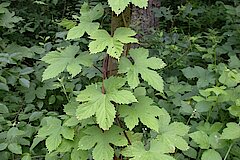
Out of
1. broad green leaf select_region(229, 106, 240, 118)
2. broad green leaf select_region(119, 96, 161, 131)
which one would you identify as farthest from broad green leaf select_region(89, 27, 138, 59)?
broad green leaf select_region(229, 106, 240, 118)

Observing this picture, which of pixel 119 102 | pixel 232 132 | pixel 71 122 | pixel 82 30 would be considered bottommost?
pixel 232 132

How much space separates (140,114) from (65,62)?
0.44 metres

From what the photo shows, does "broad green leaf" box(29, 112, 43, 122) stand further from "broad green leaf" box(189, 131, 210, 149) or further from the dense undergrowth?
"broad green leaf" box(189, 131, 210, 149)

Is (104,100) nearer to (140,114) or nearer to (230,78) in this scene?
(140,114)

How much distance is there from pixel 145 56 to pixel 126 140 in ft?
1.34

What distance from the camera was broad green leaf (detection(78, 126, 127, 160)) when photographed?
1916mm

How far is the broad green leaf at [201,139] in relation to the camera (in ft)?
7.72

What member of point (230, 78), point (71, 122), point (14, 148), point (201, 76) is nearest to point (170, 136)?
point (71, 122)

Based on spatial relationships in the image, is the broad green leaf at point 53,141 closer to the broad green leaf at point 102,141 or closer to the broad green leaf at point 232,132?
the broad green leaf at point 102,141

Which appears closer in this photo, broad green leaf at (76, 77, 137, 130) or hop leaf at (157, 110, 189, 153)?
broad green leaf at (76, 77, 137, 130)

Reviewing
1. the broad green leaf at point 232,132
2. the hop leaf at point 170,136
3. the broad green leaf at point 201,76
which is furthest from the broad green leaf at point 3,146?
the broad green leaf at point 201,76

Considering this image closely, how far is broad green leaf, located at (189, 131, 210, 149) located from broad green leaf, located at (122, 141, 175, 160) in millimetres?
431

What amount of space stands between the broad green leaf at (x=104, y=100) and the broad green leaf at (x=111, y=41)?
0.61 ft

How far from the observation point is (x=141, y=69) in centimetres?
193
